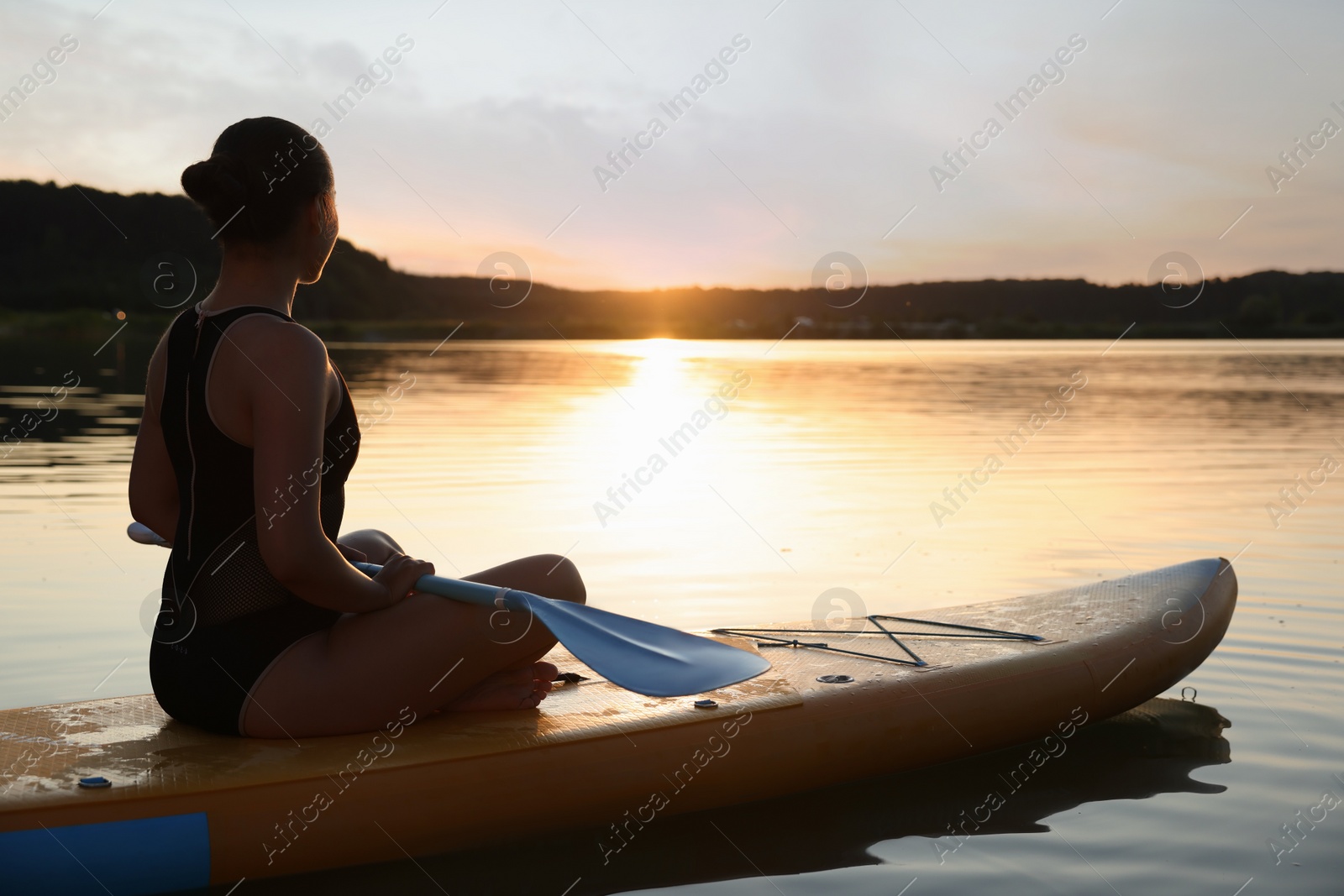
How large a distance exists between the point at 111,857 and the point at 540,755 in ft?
3.16

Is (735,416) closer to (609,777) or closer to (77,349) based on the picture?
(609,777)

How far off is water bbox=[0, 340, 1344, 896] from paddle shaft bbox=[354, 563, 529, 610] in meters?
0.77

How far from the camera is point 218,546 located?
7.74 feet

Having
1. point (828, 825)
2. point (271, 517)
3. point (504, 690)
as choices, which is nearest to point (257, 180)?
point (271, 517)

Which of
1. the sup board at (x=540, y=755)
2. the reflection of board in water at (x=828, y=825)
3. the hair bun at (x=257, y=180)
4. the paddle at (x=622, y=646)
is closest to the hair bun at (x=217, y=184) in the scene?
the hair bun at (x=257, y=180)

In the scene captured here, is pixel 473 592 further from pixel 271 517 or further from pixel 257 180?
pixel 257 180

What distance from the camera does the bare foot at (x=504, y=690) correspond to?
9.52 ft

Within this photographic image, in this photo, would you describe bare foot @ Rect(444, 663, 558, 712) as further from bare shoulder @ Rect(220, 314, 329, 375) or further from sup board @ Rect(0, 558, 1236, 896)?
bare shoulder @ Rect(220, 314, 329, 375)

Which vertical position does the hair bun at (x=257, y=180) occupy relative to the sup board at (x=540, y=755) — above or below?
above

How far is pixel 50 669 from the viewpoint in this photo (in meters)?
4.41

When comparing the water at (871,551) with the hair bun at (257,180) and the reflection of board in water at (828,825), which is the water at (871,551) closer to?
the reflection of board in water at (828,825)

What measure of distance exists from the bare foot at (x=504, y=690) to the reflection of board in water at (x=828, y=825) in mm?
361

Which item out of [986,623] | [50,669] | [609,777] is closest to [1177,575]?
[986,623]

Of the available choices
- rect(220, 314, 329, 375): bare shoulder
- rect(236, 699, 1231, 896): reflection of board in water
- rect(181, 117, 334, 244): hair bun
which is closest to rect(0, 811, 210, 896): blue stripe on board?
rect(236, 699, 1231, 896): reflection of board in water
